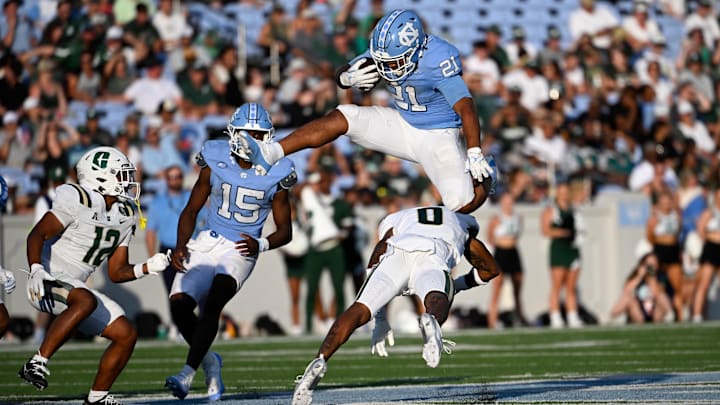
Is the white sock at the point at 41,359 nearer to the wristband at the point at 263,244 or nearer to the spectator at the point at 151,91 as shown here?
the wristband at the point at 263,244

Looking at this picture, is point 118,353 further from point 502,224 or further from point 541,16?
point 541,16

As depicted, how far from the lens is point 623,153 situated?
1775cm

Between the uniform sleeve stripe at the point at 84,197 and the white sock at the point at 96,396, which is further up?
the uniform sleeve stripe at the point at 84,197

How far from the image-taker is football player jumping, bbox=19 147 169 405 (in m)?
6.98

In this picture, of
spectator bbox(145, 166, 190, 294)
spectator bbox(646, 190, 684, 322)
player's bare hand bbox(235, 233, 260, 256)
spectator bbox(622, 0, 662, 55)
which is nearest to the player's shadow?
player's bare hand bbox(235, 233, 260, 256)

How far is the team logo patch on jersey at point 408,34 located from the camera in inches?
293

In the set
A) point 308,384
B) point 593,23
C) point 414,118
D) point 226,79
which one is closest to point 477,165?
point 414,118

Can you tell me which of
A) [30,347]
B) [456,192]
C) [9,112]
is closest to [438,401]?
[456,192]

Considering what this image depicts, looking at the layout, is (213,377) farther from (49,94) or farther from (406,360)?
(49,94)

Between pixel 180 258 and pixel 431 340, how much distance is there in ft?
7.87

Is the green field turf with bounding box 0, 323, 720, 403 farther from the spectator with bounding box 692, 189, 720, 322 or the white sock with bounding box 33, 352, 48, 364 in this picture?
the spectator with bounding box 692, 189, 720, 322

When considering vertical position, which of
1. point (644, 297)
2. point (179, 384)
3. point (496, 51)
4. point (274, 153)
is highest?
point (274, 153)

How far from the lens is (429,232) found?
7039 mm

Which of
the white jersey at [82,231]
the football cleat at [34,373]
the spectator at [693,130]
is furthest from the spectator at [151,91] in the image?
the football cleat at [34,373]
